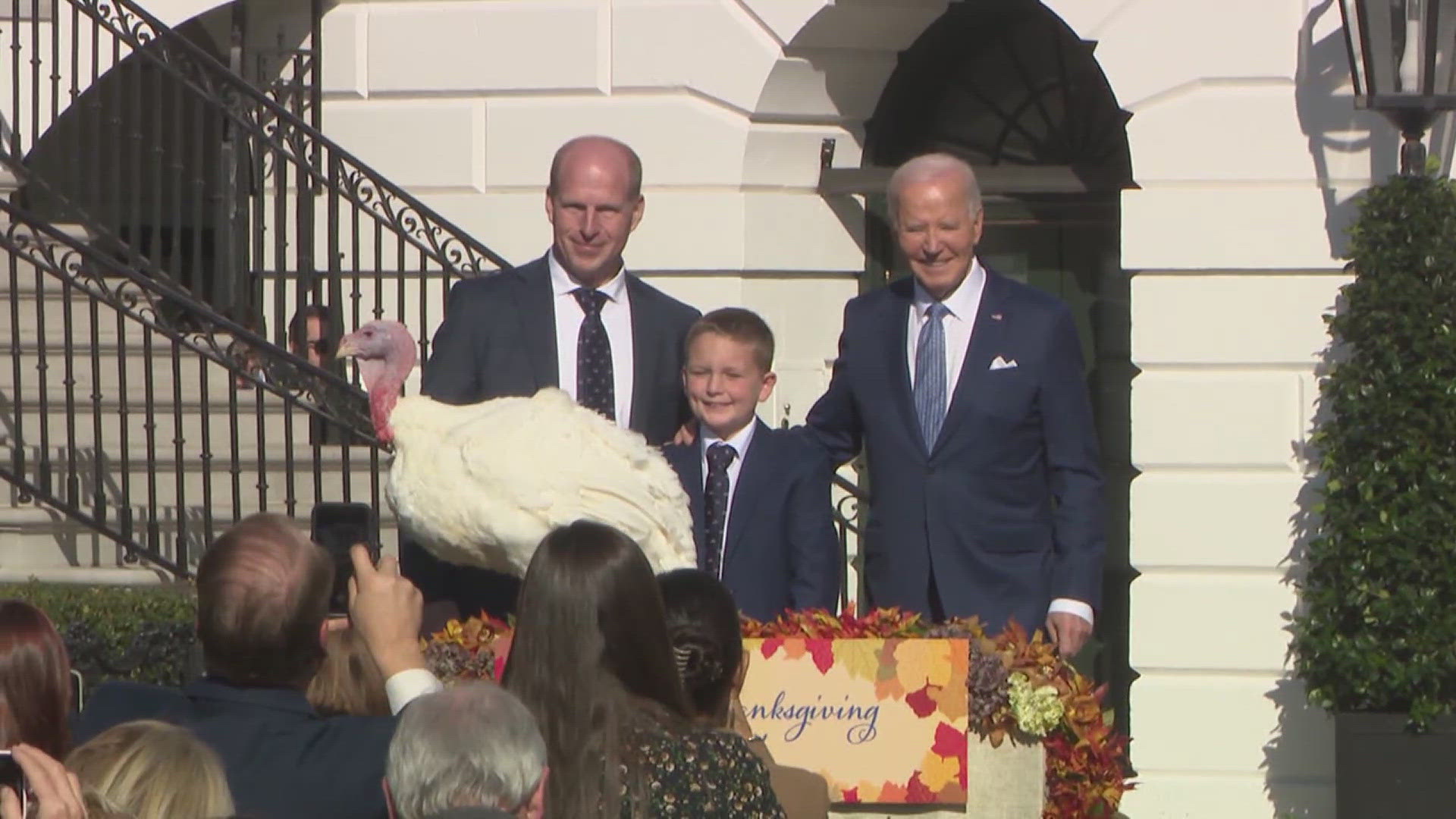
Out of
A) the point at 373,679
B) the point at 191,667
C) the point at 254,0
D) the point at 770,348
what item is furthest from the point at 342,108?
the point at 373,679

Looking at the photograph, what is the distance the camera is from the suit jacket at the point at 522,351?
236 inches

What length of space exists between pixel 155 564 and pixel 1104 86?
4231mm

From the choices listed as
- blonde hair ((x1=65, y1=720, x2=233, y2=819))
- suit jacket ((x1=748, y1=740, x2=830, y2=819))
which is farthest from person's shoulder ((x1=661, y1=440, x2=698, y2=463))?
blonde hair ((x1=65, y1=720, x2=233, y2=819))

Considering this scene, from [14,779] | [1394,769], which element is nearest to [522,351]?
[14,779]

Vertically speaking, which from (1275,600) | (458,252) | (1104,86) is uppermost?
(1104,86)

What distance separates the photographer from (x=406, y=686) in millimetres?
4367

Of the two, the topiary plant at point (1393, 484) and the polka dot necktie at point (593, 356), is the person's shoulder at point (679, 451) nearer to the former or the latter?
the polka dot necktie at point (593, 356)

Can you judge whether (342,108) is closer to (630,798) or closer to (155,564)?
(155,564)

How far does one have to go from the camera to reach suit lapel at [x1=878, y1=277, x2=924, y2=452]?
625 cm

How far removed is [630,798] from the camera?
13.1 ft

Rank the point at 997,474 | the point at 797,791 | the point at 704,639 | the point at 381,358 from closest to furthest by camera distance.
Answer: the point at 704,639 < the point at 797,791 < the point at 381,358 < the point at 997,474

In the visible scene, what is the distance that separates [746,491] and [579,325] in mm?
575

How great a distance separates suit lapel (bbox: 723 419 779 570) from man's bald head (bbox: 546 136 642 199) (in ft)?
2.26

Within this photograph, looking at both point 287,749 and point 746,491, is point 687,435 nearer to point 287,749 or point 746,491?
point 746,491
